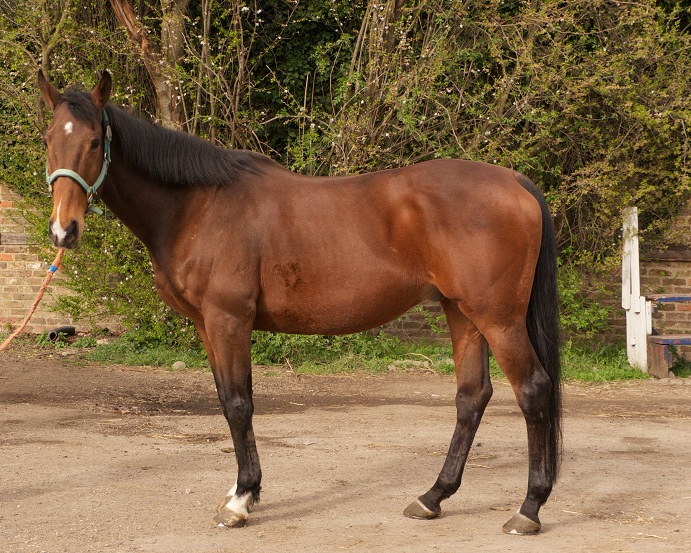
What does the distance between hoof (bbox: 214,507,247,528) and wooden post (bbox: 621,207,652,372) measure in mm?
6515

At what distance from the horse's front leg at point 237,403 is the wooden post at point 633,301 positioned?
20.7ft

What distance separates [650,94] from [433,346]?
12.8ft

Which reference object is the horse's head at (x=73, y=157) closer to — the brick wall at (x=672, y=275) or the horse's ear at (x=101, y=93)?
the horse's ear at (x=101, y=93)

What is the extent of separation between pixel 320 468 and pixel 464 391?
126cm

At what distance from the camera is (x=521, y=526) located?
4.30 m

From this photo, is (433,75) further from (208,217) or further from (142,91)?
(208,217)

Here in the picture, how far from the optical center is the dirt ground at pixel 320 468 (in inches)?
166

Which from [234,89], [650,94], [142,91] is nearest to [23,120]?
[142,91]

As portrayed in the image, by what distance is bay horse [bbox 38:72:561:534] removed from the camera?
14.5 feet

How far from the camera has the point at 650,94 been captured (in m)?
10.1

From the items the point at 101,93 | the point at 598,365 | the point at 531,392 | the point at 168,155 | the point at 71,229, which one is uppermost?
the point at 101,93

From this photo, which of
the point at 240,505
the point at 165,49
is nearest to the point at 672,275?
the point at 165,49

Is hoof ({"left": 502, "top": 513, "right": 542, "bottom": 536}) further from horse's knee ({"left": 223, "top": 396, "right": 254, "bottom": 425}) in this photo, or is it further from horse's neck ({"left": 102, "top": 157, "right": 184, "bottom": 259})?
horse's neck ({"left": 102, "top": 157, "right": 184, "bottom": 259})

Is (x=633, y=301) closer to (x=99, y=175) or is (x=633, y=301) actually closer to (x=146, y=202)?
(x=146, y=202)
